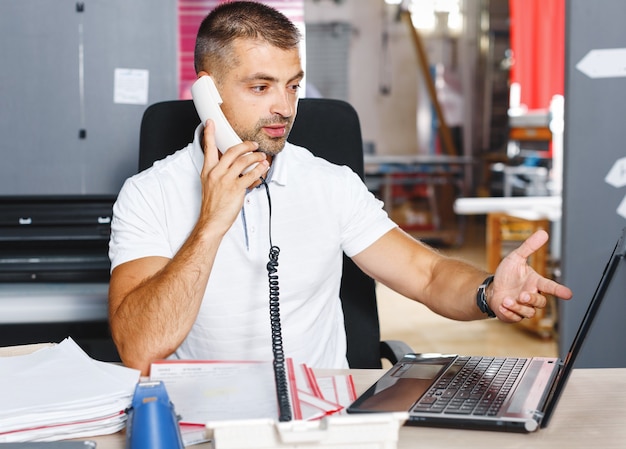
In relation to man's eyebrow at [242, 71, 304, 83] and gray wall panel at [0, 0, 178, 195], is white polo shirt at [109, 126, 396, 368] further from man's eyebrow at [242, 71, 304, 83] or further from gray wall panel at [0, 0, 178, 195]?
gray wall panel at [0, 0, 178, 195]

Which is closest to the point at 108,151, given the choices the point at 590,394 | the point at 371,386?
the point at 371,386

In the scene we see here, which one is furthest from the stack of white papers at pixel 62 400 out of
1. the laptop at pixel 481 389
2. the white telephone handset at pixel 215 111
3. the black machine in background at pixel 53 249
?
the black machine in background at pixel 53 249

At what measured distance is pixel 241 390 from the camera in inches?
39.8

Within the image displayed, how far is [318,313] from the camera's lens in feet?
5.19

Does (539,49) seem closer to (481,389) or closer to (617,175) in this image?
(617,175)

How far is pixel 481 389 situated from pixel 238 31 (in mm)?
836

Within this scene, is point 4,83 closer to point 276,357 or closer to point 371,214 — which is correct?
point 371,214

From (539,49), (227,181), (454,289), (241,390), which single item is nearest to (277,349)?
(241,390)

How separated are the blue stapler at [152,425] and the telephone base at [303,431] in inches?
3.3

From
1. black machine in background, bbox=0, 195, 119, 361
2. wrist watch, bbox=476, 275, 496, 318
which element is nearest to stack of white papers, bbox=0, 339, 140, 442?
wrist watch, bbox=476, 275, 496, 318

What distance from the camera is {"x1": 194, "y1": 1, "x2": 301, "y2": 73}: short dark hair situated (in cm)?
148

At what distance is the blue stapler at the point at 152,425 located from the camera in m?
0.76

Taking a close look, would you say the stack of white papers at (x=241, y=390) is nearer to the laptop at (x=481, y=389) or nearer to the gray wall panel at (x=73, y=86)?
the laptop at (x=481, y=389)

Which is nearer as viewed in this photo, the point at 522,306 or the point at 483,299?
the point at 522,306
